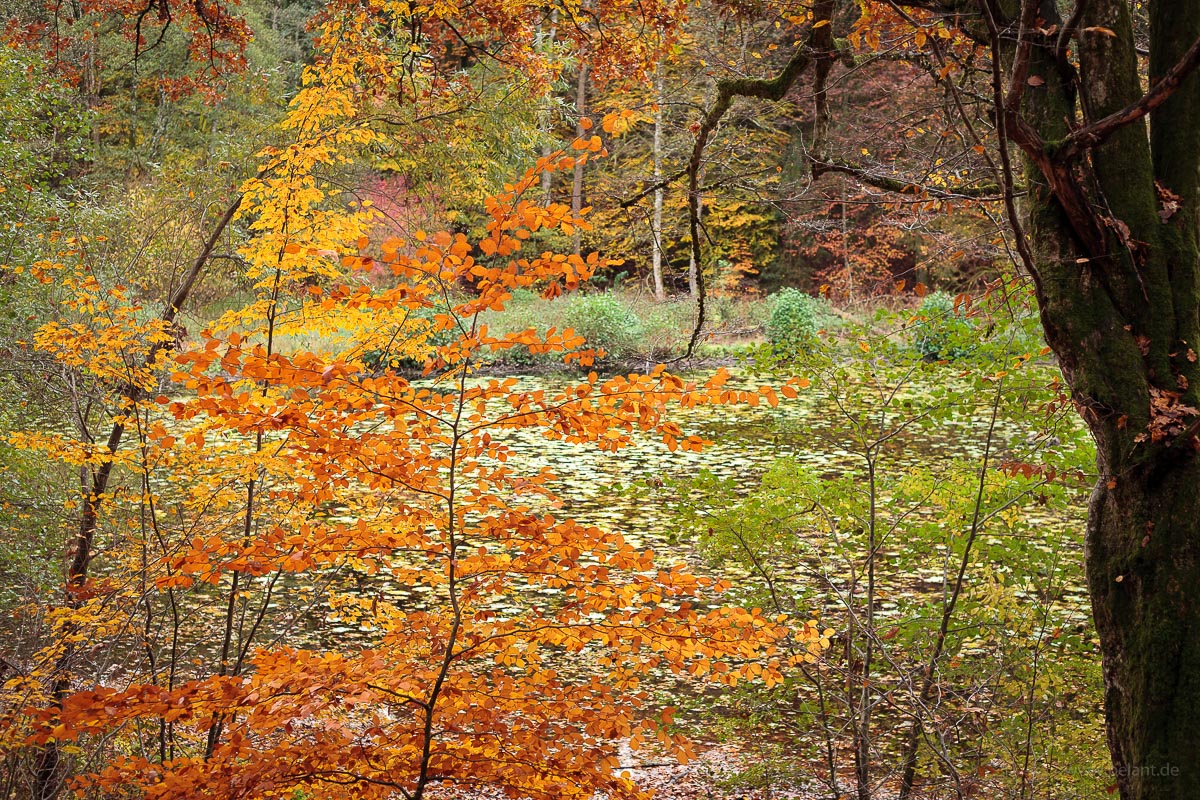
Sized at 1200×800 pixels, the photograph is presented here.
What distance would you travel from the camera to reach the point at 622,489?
4.06 metres

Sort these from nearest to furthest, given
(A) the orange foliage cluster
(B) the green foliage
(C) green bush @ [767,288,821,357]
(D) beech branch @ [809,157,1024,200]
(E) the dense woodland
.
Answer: (A) the orange foliage cluster < (E) the dense woodland < (D) beech branch @ [809,157,1024,200] < (B) the green foliage < (C) green bush @ [767,288,821,357]

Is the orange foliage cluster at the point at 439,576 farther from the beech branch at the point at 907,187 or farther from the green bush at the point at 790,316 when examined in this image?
the green bush at the point at 790,316

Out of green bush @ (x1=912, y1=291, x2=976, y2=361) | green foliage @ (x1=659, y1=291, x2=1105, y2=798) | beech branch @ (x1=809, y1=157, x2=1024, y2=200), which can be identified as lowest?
green foliage @ (x1=659, y1=291, x2=1105, y2=798)

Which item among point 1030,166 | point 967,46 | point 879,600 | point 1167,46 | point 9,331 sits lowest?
point 879,600

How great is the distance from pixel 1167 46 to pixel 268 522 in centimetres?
463

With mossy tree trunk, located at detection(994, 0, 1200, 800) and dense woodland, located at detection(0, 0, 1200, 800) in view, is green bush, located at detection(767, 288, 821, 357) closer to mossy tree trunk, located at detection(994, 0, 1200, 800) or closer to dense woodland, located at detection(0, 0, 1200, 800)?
dense woodland, located at detection(0, 0, 1200, 800)

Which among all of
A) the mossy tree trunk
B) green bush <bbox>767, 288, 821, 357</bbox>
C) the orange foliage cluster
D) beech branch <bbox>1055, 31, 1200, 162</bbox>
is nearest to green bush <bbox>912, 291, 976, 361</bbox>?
the mossy tree trunk

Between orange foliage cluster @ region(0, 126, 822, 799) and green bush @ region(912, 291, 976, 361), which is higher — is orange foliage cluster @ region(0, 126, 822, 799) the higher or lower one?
the lower one

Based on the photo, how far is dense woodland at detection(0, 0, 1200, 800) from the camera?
2.22m

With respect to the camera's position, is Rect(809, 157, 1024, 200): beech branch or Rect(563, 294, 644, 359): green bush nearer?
Rect(809, 157, 1024, 200): beech branch

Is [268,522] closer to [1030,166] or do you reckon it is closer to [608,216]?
[1030,166]

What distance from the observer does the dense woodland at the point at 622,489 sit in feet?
7.29

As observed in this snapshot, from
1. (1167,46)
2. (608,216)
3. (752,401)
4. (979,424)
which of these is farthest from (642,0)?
(608,216)

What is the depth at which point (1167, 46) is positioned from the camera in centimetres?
241
